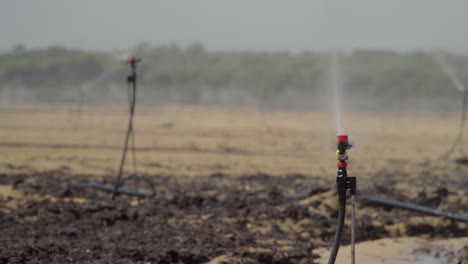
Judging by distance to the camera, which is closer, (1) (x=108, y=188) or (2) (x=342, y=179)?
Result: (2) (x=342, y=179)

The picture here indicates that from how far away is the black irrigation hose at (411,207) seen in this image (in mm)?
10992

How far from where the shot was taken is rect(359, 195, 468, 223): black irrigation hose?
10992mm

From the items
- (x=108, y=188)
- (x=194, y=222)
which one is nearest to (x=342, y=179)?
(x=194, y=222)

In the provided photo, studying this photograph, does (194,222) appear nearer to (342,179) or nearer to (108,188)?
(108,188)

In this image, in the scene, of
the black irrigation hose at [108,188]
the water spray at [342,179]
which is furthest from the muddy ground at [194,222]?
the water spray at [342,179]

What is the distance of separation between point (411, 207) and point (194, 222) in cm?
329

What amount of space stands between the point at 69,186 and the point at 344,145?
761 centimetres

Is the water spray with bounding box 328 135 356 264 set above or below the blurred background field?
above

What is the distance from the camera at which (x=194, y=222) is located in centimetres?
1104

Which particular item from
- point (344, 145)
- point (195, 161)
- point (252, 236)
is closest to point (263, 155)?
point (195, 161)

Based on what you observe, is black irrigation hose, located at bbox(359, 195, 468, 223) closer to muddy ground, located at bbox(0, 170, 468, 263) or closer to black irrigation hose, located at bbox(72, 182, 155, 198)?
muddy ground, located at bbox(0, 170, 468, 263)

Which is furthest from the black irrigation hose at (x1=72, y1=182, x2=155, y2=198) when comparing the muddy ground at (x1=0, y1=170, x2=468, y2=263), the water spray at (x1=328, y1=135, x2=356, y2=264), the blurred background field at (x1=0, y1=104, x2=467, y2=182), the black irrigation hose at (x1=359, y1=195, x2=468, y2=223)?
the water spray at (x1=328, y1=135, x2=356, y2=264)

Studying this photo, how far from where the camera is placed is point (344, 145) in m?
6.49

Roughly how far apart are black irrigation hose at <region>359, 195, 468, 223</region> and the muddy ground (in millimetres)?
115
